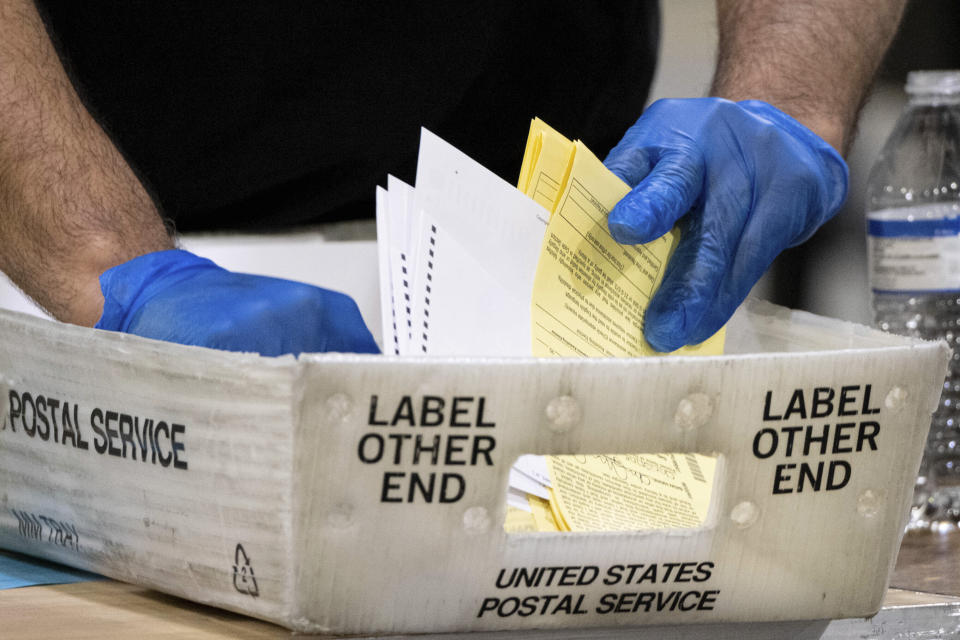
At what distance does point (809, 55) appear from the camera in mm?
1038

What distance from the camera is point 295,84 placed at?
1.21 m

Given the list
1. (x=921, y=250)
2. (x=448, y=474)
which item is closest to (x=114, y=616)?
(x=448, y=474)

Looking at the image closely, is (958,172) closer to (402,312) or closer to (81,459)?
(402,312)

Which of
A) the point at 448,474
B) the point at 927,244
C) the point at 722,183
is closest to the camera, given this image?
the point at 448,474

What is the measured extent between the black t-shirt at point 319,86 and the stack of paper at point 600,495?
→ 681 millimetres

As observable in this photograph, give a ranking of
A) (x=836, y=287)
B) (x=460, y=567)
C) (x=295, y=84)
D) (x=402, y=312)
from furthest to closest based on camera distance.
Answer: (x=836, y=287)
(x=295, y=84)
(x=402, y=312)
(x=460, y=567)

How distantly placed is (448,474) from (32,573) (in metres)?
0.32

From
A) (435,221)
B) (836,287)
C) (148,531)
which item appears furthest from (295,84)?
(836,287)

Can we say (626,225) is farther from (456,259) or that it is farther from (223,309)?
(223,309)

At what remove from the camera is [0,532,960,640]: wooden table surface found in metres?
0.54

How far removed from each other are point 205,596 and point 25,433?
0.56 ft

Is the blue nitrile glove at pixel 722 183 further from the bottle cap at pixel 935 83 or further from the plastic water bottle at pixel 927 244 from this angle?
the bottle cap at pixel 935 83

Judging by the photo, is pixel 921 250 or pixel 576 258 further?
pixel 921 250

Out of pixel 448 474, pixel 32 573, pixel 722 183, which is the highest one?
pixel 722 183
